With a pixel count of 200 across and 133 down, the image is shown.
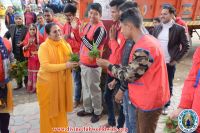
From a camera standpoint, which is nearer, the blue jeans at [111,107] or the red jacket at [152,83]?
the red jacket at [152,83]

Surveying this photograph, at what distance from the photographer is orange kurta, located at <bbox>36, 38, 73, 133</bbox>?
352 cm

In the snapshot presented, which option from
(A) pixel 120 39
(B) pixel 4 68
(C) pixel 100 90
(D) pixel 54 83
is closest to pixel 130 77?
(A) pixel 120 39

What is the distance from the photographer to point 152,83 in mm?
2662

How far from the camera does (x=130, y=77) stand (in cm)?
265

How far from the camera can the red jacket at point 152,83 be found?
2586 mm

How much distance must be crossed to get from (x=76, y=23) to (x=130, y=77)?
9.70ft

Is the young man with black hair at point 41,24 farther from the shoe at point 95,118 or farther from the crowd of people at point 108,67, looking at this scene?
the shoe at point 95,118

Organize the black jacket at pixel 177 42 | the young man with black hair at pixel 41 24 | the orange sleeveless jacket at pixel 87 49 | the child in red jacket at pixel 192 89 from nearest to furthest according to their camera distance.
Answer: the child in red jacket at pixel 192 89, the orange sleeveless jacket at pixel 87 49, the black jacket at pixel 177 42, the young man with black hair at pixel 41 24

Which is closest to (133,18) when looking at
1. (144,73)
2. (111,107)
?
(144,73)

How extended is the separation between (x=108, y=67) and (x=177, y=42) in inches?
81.7

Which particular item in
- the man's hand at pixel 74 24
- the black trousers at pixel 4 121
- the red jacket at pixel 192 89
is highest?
the man's hand at pixel 74 24

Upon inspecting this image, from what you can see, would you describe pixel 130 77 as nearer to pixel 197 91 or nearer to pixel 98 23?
pixel 197 91

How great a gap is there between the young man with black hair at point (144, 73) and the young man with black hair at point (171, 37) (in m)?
1.98

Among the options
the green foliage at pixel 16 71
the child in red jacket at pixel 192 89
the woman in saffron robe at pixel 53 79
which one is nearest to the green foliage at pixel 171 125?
the child in red jacket at pixel 192 89
